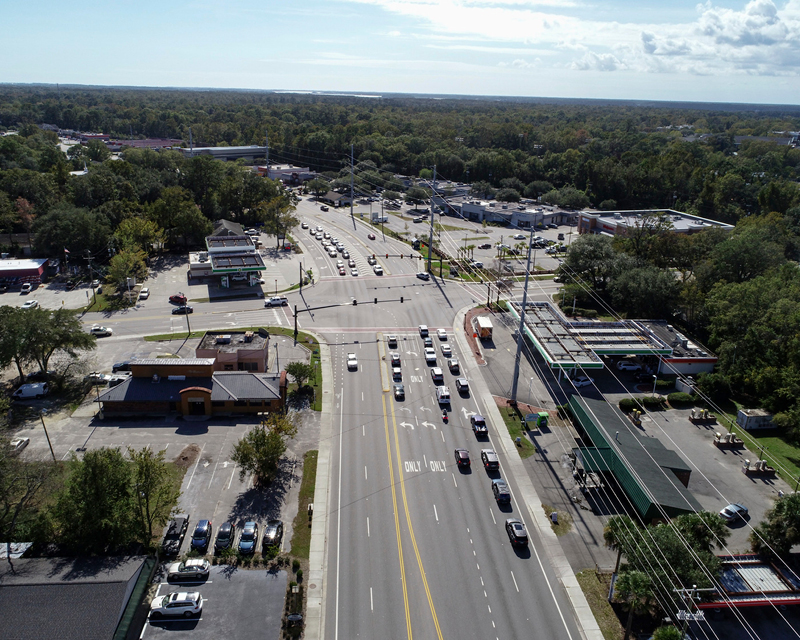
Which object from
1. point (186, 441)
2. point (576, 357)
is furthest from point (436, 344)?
point (186, 441)

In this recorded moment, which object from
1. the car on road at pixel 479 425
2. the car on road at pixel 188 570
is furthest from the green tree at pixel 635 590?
the car on road at pixel 188 570

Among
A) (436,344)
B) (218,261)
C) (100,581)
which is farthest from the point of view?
(218,261)

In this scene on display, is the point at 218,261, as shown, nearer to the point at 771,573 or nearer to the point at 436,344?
the point at 436,344

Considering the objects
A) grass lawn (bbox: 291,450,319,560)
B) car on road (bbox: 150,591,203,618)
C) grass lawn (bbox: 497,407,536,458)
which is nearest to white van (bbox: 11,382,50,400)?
grass lawn (bbox: 291,450,319,560)

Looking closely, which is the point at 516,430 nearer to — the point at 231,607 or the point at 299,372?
the point at 299,372

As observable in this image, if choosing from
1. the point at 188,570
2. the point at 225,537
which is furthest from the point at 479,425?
the point at 188,570
